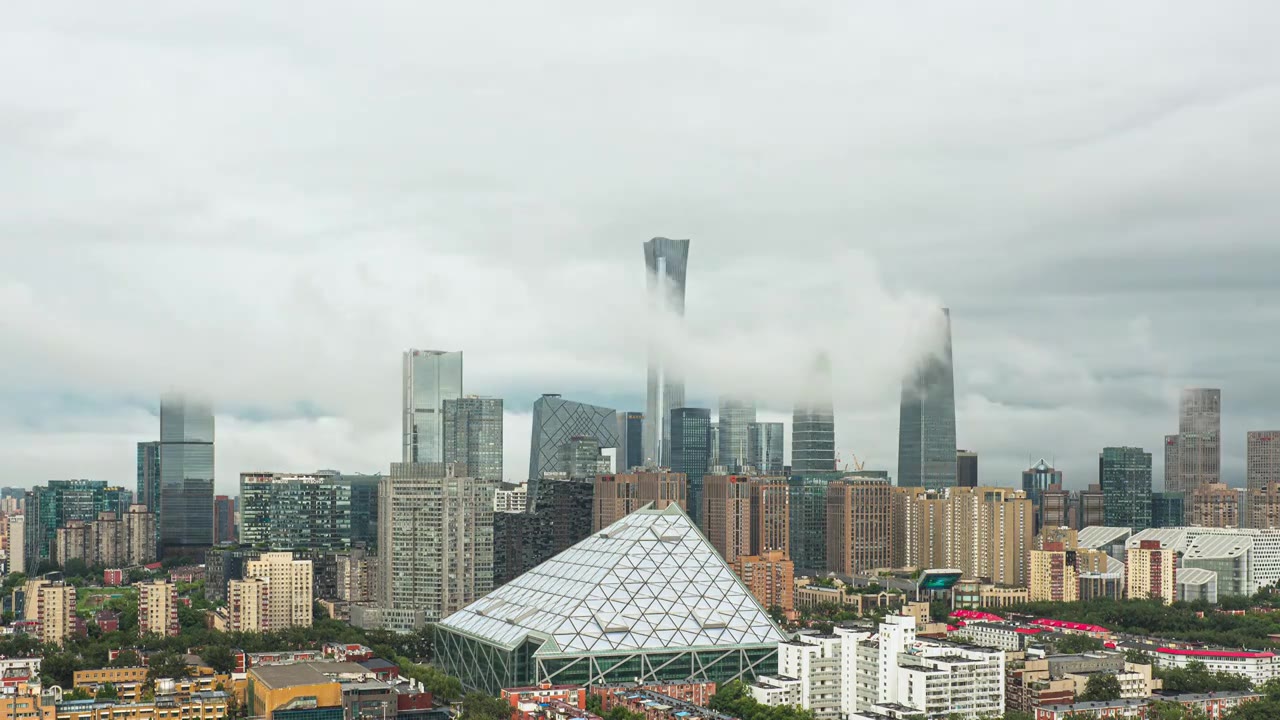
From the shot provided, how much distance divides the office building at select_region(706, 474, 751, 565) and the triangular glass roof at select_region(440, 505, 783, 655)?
61311 millimetres

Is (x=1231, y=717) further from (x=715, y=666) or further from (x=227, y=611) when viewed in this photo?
(x=227, y=611)

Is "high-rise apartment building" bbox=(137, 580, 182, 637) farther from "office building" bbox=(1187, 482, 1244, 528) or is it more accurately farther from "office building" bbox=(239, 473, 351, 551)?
"office building" bbox=(1187, 482, 1244, 528)

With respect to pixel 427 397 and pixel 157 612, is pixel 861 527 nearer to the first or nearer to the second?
pixel 427 397

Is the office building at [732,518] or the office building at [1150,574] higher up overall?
the office building at [732,518]

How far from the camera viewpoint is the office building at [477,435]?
181m

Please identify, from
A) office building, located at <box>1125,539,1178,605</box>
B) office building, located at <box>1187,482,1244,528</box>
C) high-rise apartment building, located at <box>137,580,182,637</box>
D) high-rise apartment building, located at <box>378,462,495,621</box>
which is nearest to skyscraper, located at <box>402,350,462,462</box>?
high-rise apartment building, located at <box>378,462,495,621</box>

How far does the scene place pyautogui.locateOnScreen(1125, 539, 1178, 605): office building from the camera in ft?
424

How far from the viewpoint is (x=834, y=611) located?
384 ft

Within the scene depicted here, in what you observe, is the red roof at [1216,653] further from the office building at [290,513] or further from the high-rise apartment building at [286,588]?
the office building at [290,513]

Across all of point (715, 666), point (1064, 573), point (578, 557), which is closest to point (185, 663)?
point (578, 557)

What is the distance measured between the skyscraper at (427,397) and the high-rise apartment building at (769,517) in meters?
53.3

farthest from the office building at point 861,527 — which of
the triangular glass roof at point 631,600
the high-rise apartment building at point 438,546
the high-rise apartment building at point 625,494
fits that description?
the triangular glass roof at point 631,600

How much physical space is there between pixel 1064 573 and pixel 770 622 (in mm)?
61185

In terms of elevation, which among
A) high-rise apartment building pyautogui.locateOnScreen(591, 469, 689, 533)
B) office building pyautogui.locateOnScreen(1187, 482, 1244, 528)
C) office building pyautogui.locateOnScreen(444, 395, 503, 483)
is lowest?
office building pyautogui.locateOnScreen(1187, 482, 1244, 528)
